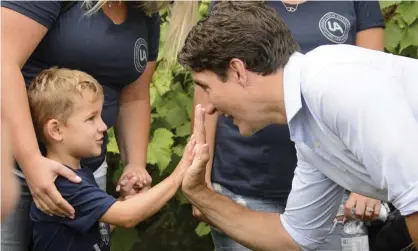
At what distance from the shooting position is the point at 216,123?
346cm

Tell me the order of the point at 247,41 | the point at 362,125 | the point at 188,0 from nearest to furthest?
1. the point at 362,125
2. the point at 247,41
3. the point at 188,0

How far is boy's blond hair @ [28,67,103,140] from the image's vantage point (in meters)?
2.95

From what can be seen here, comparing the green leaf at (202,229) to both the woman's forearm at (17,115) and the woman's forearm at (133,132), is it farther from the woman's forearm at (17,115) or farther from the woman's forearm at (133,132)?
the woman's forearm at (17,115)

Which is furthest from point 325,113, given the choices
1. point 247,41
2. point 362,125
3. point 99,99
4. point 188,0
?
point 188,0

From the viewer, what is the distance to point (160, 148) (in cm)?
430

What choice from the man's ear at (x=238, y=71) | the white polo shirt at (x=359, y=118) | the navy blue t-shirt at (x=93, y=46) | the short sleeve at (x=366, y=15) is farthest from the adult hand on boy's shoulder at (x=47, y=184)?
the short sleeve at (x=366, y=15)

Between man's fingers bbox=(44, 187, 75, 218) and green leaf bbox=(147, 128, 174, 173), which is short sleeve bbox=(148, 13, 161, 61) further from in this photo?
green leaf bbox=(147, 128, 174, 173)

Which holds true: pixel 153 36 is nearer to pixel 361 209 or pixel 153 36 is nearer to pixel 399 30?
pixel 361 209

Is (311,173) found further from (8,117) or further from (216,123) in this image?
(8,117)

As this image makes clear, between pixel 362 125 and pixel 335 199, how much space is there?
725 mm

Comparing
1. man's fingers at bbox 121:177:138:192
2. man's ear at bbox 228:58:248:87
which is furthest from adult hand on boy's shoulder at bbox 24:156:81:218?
man's ear at bbox 228:58:248:87

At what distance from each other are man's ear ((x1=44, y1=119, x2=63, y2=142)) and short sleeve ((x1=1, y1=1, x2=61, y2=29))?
32cm

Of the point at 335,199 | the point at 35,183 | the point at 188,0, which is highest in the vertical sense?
the point at 188,0

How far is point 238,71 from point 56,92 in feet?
2.07
